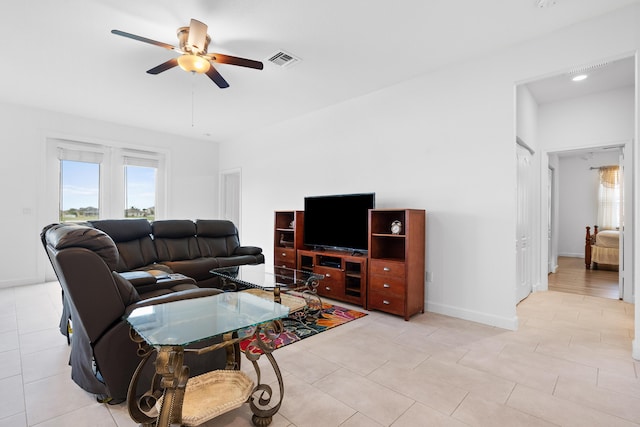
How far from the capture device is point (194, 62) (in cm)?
273

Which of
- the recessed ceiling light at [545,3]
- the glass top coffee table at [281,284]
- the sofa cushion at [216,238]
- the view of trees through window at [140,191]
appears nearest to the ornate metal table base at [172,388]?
the glass top coffee table at [281,284]

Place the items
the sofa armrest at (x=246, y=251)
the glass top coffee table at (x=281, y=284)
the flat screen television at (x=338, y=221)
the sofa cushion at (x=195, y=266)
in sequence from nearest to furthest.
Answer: the glass top coffee table at (x=281, y=284), the flat screen television at (x=338, y=221), the sofa cushion at (x=195, y=266), the sofa armrest at (x=246, y=251)

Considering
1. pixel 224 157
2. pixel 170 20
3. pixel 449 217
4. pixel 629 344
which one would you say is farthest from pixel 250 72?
pixel 629 344

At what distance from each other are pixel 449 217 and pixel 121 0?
361 centimetres

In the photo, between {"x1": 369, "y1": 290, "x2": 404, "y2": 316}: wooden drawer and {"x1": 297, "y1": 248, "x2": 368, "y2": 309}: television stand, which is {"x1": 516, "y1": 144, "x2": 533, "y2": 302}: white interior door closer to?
{"x1": 369, "y1": 290, "x2": 404, "y2": 316}: wooden drawer

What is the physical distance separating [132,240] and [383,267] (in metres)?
3.20

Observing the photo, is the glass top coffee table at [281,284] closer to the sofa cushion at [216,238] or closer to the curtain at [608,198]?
the sofa cushion at [216,238]

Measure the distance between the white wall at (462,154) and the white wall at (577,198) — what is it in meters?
6.14

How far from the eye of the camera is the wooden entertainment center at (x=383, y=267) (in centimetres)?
335

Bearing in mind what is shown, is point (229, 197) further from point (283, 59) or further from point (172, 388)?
point (172, 388)

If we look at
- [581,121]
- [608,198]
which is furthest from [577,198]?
[581,121]

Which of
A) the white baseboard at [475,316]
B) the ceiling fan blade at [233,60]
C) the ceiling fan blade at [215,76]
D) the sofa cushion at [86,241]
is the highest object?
the ceiling fan blade at [233,60]

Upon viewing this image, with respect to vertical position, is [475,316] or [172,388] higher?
[172,388]

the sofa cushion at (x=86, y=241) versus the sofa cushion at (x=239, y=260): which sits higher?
the sofa cushion at (x=86, y=241)
